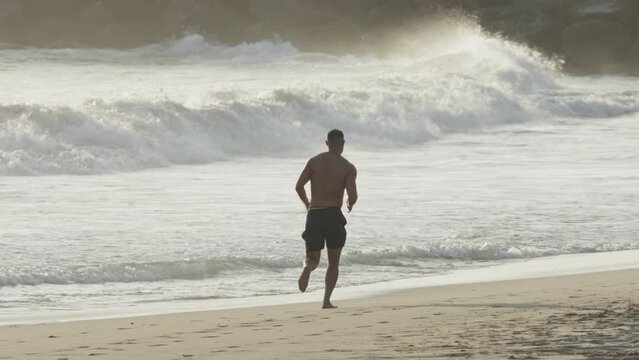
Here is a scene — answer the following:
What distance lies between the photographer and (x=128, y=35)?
177 feet

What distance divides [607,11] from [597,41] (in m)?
1.32

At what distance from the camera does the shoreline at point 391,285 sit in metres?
9.85

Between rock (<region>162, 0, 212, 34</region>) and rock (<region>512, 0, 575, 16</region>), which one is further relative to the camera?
rock (<region>162, 0, 212, 34</region>)

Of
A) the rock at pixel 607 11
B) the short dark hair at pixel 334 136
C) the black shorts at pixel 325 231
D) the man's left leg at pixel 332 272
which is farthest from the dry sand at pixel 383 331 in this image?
the rock at pixel 607 11

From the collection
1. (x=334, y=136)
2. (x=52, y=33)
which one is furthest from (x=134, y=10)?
(x=334, y=136)

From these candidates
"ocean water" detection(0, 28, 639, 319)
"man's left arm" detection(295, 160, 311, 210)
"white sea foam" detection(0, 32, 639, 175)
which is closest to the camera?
"man's left arm" detection(295, 160, 311, 210)

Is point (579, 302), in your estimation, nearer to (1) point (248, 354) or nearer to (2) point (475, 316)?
(2) point (475, 316)

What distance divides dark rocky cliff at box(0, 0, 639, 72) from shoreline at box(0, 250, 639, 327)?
34539 mm

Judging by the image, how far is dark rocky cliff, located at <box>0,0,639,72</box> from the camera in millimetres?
49281

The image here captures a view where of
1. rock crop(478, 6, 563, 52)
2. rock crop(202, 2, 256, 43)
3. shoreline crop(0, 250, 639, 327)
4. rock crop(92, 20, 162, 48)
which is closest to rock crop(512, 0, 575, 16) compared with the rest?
rock crop(478, 6, 563, 52)

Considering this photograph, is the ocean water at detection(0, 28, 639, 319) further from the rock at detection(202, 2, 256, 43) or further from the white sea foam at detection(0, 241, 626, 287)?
the rock at detection(202, 2, 256, 43)

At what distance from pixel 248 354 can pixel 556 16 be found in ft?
148

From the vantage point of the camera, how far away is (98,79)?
38.6 metres

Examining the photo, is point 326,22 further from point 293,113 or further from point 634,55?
point 293,113
